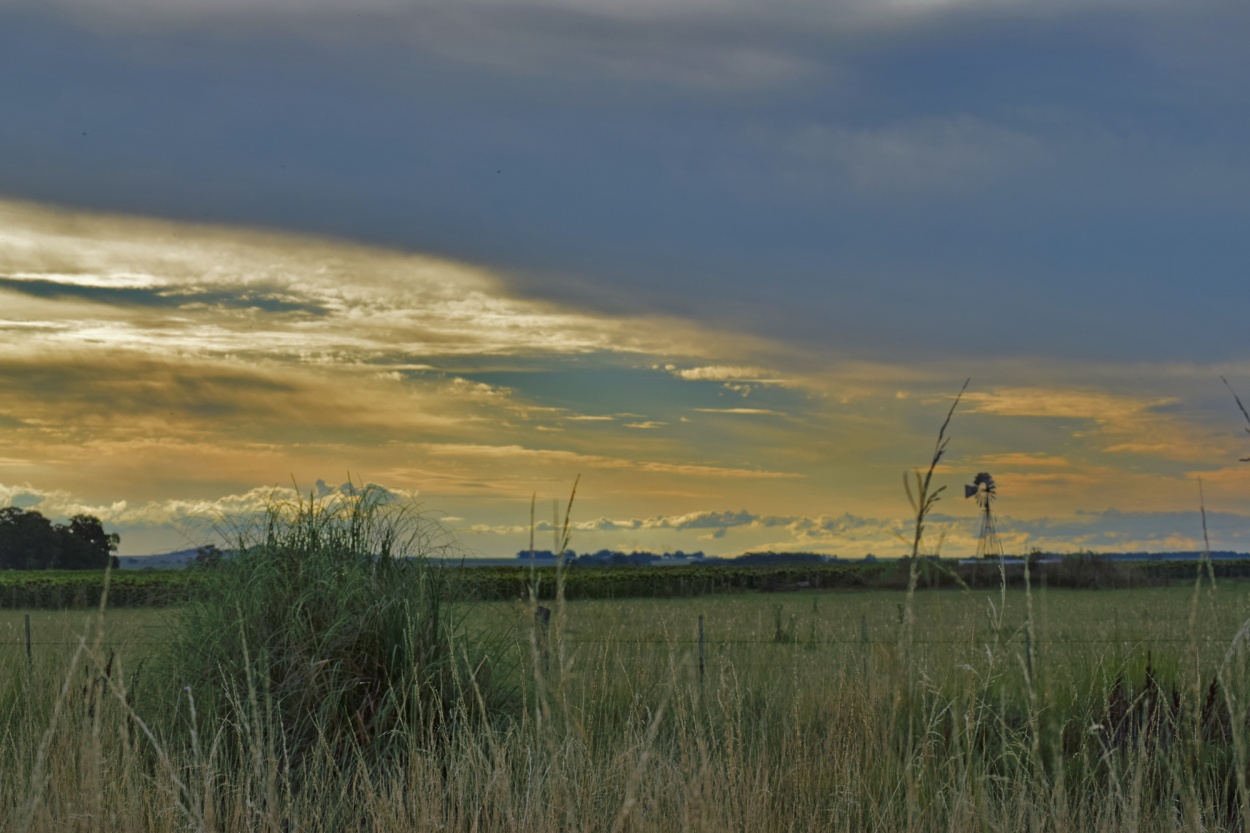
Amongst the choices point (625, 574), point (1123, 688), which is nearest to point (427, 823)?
point (1123, 688)

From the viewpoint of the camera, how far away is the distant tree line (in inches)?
2633

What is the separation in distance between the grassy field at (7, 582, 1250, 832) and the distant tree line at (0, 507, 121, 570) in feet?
211

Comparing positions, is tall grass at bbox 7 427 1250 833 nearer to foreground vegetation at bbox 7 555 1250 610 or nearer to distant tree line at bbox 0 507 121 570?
foreground vegetation at bbox 7 555 1250 610

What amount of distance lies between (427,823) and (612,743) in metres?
2.39

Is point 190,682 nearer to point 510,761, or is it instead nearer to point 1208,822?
point 510,761

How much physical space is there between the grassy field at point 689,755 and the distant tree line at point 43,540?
64280 millimetres

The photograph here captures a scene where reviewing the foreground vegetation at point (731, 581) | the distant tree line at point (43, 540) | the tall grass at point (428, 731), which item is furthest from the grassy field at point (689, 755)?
the distant tree line at point (43, 540)

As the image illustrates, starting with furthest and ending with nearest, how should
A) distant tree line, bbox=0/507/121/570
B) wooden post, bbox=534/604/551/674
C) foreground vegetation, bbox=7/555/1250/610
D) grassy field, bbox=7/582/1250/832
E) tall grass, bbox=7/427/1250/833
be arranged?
1. distant tree line, bbox=0/507/121/570
2. foreground vegetation, bbox=7/555/1250/610
3. tall grass, bbox=7/427/1250/833
4. grassy field, bbox=7/582/1250/832
5. wooden post, bbox=534/604/551/674

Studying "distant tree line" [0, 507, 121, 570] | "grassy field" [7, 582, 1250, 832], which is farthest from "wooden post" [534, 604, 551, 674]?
"distant tree line" [0, 507, 121, 570]

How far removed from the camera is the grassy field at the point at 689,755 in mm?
4539

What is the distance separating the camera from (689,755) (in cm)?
697

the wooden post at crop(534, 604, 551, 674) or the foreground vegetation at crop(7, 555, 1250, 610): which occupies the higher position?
the wooden post at crop(534, 604, 551, 674)

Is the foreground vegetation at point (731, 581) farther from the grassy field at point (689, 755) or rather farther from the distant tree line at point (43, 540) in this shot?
the grassy field at point (689, 755)

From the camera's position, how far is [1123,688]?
28.7ft
